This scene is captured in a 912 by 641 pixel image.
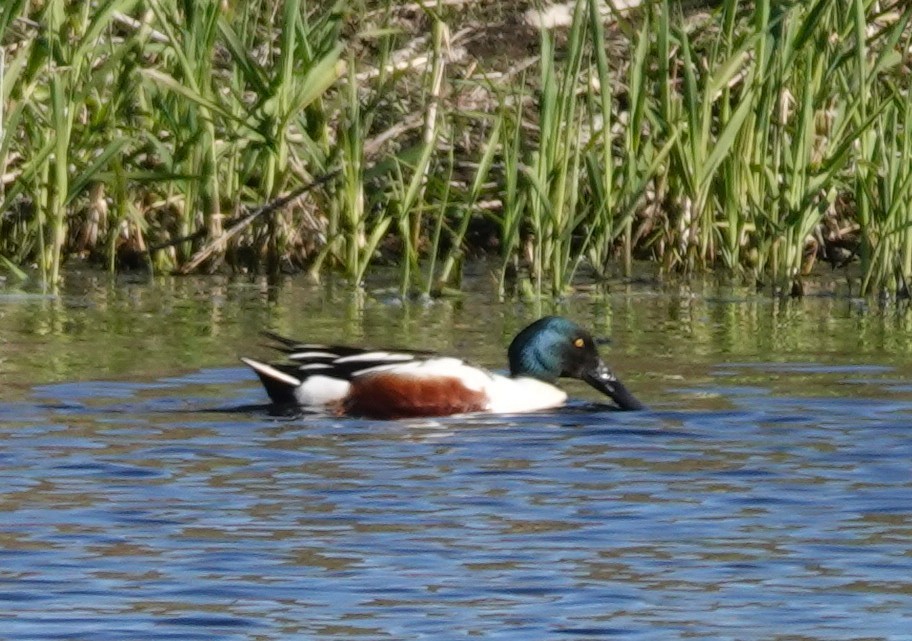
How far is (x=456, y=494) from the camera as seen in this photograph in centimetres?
591

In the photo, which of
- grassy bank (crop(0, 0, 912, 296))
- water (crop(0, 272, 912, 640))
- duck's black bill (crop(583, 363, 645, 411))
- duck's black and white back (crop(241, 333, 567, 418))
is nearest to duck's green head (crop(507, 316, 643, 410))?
duck's black bill (crop(583, 363, 645, 411))

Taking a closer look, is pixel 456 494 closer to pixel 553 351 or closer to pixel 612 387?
pixel 612 387

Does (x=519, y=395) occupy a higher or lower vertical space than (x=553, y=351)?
lower

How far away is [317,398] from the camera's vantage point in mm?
7652

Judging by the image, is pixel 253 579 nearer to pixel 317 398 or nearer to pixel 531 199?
pixel 317 398

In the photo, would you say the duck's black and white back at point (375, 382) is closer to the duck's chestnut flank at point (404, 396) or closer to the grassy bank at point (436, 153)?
the duck's chestnut flank at point (404, 396)

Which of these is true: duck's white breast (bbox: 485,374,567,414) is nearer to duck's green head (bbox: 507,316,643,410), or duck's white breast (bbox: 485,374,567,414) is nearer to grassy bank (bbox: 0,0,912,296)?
duck's green head (bbox: 507,316,643,410)

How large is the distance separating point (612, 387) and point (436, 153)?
11.0ft

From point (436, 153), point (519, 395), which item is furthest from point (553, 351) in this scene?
point (436, 153)

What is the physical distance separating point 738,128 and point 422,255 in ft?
7.47

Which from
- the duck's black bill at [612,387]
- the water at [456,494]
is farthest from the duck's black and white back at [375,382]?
the duck's black bill at [612,387]

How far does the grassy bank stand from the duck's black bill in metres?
1.34

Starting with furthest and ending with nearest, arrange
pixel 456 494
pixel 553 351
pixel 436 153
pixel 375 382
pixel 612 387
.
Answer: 1. pixel 436 153
2. pixel 553 351
3. pixel 612 387
4. pixel 375 382
5. pixel 456 494

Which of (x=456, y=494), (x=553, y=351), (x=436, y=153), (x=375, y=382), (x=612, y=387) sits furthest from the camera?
(x=436, y=153)
